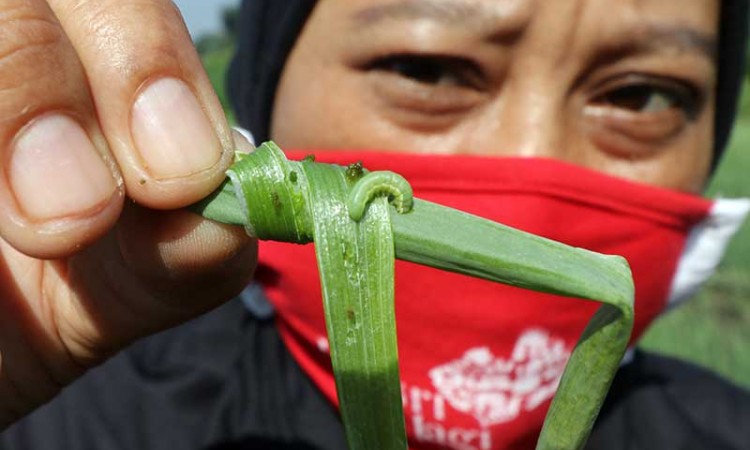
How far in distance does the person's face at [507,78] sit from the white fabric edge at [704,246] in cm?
9

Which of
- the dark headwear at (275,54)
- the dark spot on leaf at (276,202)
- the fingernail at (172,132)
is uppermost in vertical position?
the dark spot on leaf at (276,202)

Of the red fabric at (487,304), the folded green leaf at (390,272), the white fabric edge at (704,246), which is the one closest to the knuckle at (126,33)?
the folded green leaf at (390,272)

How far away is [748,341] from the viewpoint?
10.9 feet

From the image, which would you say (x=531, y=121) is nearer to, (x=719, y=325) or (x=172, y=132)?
(x=172, y=132)

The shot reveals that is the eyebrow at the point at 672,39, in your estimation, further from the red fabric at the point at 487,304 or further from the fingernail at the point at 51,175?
the fingernail at the point at 51,175

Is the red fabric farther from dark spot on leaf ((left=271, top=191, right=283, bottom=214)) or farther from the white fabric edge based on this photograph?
dark spot on leaf ((left=271, top=191, right=283, bottom=214))

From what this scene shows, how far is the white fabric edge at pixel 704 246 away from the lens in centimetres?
155

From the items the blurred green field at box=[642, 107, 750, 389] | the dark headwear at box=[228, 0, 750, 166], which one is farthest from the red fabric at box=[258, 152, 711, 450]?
the blurred green field at box=[642, 107, 750, 389]

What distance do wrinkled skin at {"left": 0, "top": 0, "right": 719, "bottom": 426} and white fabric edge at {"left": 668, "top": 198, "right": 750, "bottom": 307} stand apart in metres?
0.09

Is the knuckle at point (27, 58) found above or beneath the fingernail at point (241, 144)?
above

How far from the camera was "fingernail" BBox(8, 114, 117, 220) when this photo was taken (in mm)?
659

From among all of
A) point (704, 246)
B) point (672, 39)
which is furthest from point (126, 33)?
point (704, 246)

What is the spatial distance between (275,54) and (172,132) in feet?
3.00

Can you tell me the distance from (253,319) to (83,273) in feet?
2.84
